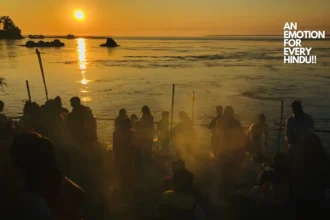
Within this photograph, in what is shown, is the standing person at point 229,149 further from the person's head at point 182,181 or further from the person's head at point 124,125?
the person's head at point 182,181

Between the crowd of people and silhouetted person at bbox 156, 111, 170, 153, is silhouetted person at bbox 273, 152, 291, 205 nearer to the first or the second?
the crowd of people

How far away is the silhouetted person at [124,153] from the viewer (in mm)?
7074

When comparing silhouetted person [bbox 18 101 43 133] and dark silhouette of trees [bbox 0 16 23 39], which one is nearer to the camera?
silhouetted person [bbox 18 101 43 133]

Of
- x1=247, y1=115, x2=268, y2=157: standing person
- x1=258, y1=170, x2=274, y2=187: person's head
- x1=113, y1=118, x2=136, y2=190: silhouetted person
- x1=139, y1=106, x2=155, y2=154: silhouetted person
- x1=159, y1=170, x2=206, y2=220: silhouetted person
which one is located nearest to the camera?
x1=159, y1=170, x2=206, y2=220: silhouetted person

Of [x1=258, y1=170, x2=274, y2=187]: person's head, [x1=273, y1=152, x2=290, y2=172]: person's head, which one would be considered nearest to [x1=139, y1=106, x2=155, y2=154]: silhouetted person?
[x1=258, y1=170, x2=274, y2=187]: person's head

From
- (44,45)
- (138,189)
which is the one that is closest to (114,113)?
(138,189)

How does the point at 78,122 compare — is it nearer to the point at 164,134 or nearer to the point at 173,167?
the point at 173,167

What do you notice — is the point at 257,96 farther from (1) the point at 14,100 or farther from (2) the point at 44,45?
(2) the point at 44,45

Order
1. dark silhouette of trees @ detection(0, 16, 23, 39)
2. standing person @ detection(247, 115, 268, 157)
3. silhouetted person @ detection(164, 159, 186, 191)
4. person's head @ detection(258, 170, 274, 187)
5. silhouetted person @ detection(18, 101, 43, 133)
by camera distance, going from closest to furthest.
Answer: silhouetted person @ detection(164, 159, 186, 191)
person's head @ detection(258, 170, 274, 187)
silhouetted person @ detection(18, 101, 43, 133)
standing person @ detection(247, 115, 268, 157)
dark silhouette of trees @ detection(0, 16, 23, 39)

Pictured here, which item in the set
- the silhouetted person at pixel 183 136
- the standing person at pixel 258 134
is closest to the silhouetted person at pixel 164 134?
the silhouetted person at pixel 183 136

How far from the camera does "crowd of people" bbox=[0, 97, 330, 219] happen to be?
255 centimetres

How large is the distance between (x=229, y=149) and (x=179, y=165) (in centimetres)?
287

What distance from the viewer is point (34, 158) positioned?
249 cm

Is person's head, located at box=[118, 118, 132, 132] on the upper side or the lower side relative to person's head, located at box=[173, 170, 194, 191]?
upper
